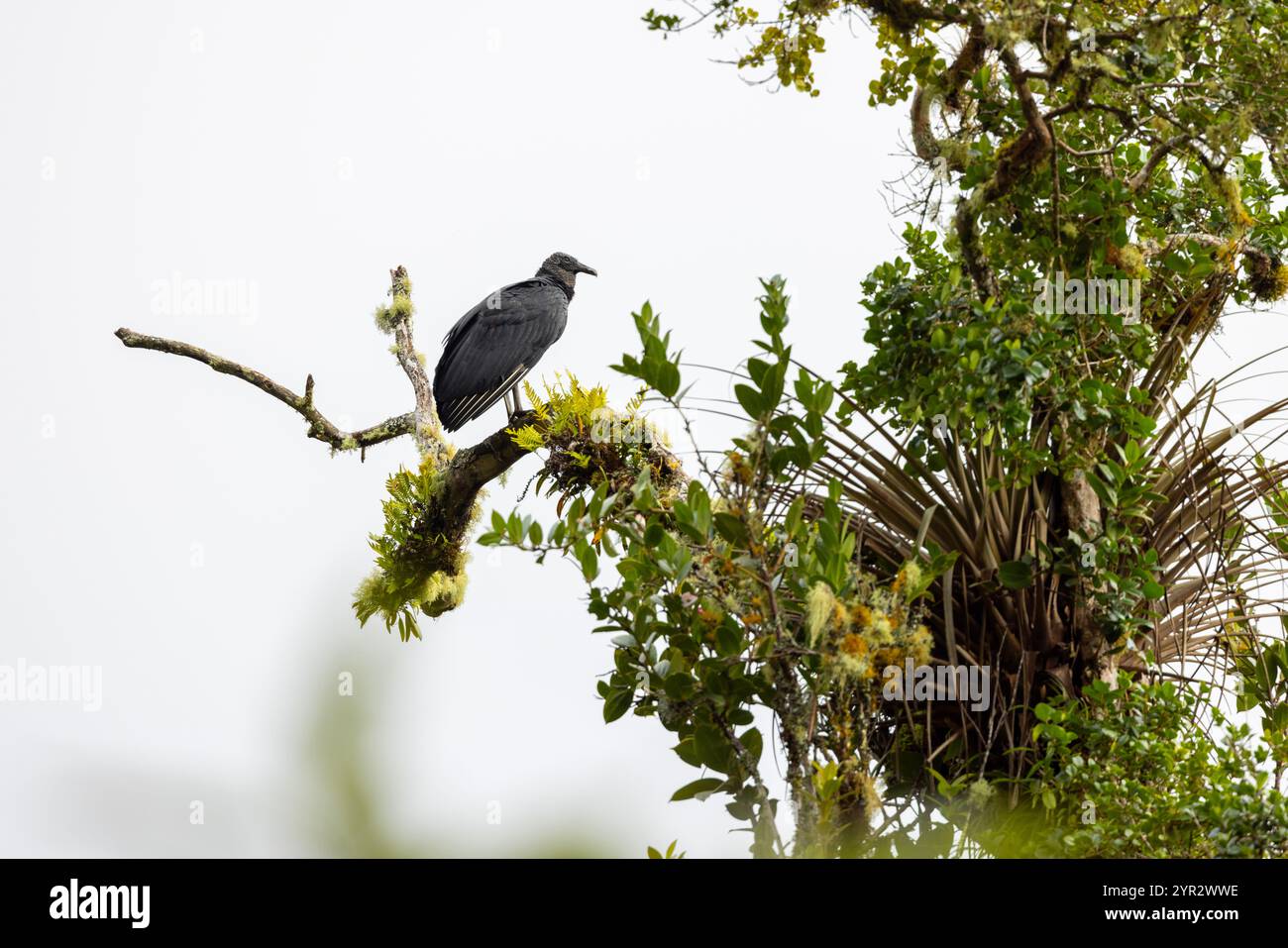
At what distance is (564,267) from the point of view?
15.0ft

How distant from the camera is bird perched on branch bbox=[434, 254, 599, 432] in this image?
3834mm

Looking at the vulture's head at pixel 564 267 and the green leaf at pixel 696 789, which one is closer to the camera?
the green leaf at pixel 696 789

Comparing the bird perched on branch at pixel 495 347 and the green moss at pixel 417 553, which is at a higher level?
the bird perched on branch at pixel 495 347

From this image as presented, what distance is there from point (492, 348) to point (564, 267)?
2.62 ft

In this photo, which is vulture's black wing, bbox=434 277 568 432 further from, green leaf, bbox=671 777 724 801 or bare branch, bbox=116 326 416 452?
green leaf, bbox=671 777 724 801

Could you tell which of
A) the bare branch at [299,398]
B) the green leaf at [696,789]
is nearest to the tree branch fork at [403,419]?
the bare branch at [299,398]

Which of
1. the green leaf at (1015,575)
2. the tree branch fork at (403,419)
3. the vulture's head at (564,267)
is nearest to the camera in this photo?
the green leaf at (1015,575)

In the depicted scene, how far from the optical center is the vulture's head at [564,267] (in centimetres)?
456

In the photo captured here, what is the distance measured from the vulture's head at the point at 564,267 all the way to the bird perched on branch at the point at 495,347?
25 centimetres

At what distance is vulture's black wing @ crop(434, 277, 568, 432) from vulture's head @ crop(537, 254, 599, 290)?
1.11 ft

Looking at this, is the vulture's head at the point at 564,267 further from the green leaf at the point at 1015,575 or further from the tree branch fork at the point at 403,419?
the green leaf at the point at 1015,575

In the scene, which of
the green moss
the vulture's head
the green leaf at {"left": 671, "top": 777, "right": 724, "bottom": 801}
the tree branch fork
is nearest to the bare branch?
the tree branch fork
